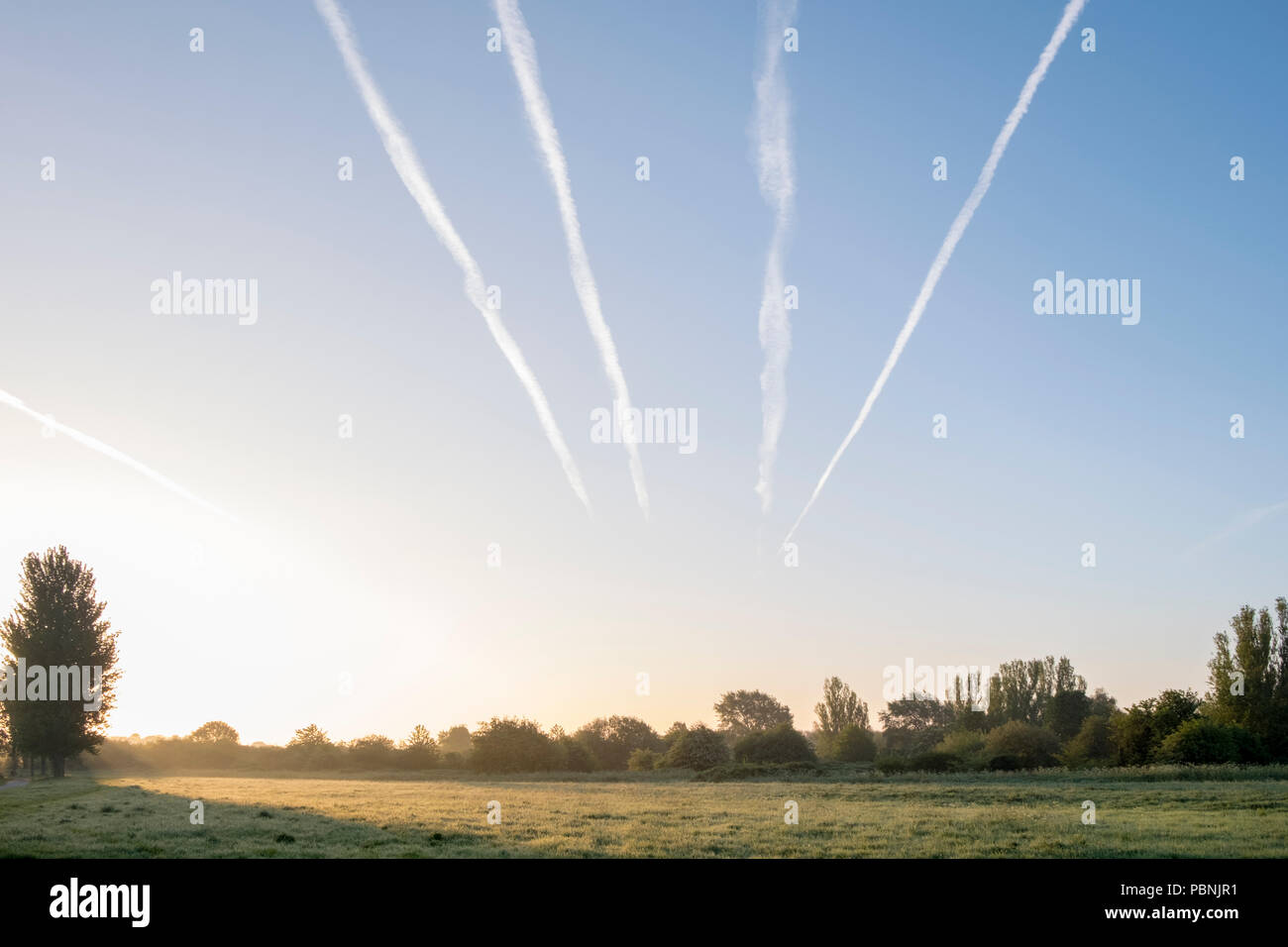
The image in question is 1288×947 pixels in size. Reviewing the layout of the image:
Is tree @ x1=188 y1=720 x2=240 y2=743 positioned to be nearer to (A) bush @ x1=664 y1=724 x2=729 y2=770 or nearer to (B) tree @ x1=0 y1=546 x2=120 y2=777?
(B) tree @ x1=0 y1=546 x2=120 y2=777

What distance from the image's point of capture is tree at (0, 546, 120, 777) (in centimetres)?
8106

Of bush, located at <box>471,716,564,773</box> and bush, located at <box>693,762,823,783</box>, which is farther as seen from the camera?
bush, located at <box>471,716,564,773</box>

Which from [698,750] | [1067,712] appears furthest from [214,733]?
[1067,712]

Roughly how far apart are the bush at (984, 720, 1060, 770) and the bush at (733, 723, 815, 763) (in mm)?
18768

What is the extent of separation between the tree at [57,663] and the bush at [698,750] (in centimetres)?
5910

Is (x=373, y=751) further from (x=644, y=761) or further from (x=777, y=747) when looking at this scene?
(x=777, y=747)

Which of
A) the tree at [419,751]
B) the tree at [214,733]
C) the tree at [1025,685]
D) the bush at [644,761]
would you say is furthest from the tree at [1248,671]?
the tree at [214,733]

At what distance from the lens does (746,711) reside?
576 ft

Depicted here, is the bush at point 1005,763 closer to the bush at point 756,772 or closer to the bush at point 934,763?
the bush at point 934,763

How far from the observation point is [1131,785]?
48.8 m

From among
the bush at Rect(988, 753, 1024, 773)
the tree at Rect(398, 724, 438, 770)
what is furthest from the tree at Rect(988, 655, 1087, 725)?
the tree at Rect(398, 724, 438, 770)

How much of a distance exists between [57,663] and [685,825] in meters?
79.5
